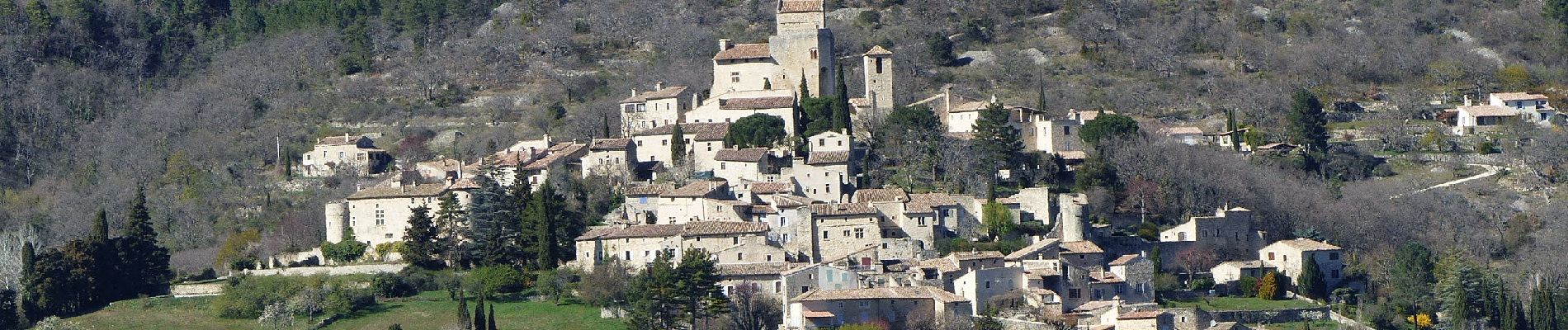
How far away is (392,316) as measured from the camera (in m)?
60.9

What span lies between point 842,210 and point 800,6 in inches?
628

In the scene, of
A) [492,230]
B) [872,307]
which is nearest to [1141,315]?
[872,307]

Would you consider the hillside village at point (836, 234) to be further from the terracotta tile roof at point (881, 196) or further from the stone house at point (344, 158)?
the stone house at point (344, 158)

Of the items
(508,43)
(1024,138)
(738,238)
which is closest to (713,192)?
(738,238)

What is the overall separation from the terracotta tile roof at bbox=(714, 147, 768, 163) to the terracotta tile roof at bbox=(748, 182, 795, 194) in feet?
4.39

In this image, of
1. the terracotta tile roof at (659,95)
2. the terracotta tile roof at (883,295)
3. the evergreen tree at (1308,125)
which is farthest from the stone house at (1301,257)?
the terracotta tile roof at (659,95)

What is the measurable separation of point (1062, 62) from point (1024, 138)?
29.0 meters

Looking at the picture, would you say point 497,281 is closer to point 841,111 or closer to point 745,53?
point 841,111

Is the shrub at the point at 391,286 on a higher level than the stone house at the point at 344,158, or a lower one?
lower

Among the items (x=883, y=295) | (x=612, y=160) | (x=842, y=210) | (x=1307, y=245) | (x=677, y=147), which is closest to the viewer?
Result: (x=883, y=295)

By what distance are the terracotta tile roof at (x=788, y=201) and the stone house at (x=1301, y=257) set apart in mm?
12657

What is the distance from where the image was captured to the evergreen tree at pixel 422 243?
6456cm

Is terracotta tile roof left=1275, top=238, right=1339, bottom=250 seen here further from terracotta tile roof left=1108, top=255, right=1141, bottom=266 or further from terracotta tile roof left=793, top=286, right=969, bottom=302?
terracotta tile roof left=793, top=286, right=969, bottom=302

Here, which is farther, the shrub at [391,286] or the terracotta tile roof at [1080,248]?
the shrub at [391,286]
